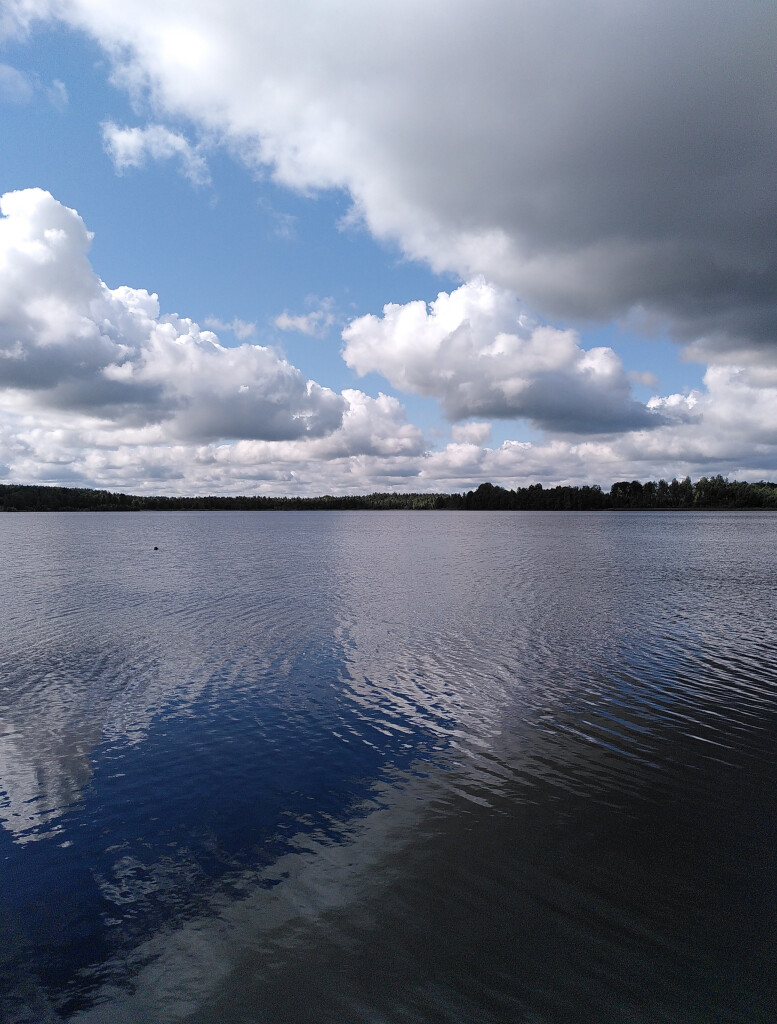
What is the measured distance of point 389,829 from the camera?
13102 millimetres

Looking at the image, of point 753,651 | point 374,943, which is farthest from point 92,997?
point 753,651

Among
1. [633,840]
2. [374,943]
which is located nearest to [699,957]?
[633,840]

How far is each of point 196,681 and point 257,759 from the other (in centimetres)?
902

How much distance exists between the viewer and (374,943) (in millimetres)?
9633

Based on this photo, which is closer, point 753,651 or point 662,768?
point 662,768

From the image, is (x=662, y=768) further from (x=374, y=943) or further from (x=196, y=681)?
(x=196, y=681)

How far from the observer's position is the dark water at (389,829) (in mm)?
8875

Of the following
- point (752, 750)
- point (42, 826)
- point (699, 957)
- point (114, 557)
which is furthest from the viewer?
point (114, 557)

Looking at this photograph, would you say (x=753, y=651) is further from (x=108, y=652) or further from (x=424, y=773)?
(x=108, y=652)

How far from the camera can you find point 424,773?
15.9 metres

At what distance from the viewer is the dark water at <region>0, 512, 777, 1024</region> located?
8875 millimetres

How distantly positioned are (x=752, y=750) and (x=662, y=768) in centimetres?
336

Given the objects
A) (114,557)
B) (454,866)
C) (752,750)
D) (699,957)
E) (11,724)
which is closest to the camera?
(699,957)

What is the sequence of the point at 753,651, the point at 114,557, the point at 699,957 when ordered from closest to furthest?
1. the point at 699,957
2. the point at 753,651
3. the point at 114,557
